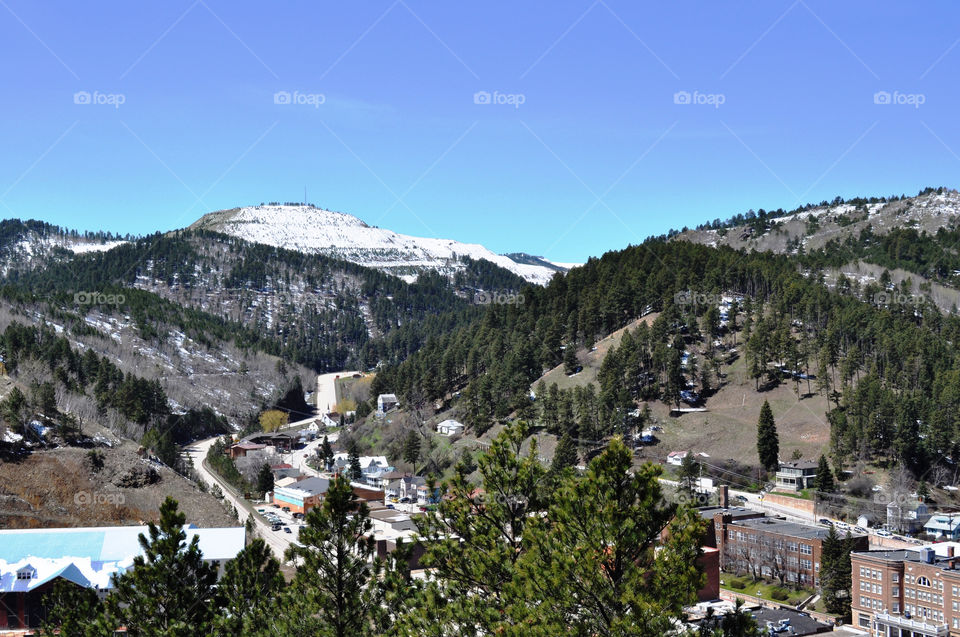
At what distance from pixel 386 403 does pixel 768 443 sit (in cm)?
5384

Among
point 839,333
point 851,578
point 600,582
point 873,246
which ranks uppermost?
point 873,246

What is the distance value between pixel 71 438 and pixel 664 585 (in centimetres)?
6372

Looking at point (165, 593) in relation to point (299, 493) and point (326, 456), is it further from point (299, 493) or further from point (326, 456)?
point (326, 456)

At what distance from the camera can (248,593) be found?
66.7 ft

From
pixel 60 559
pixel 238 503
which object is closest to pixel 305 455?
pixel 238 503

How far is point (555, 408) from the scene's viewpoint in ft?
271

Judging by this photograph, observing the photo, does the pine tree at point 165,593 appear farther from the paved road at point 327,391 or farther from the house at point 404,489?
the paved road at point 327,391

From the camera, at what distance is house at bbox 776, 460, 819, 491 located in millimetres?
70062

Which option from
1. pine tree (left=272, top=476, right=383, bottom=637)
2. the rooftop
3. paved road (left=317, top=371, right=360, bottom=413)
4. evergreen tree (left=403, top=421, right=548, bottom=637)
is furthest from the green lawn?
paved road (left=317, top=371, right=360, bottom=413)

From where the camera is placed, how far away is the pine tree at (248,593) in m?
19.1

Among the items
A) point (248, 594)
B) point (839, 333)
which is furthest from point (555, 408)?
point (248, 594)

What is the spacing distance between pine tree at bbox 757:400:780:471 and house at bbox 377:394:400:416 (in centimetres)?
5126

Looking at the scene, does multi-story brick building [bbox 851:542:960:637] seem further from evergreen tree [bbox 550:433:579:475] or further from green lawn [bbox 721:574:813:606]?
evergreen tree [bbox 550:433:579:475]

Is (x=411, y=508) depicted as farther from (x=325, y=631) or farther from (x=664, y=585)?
(x=664, y=585)
